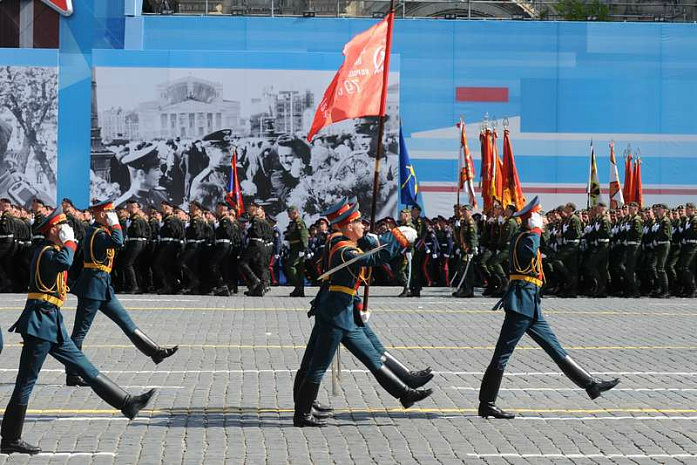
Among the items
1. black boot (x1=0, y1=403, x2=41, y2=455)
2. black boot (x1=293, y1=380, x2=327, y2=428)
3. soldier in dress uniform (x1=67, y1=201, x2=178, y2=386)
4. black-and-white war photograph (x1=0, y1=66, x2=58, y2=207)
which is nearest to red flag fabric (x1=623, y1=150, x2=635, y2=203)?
black-and-white war photograph (x1=0, y1=66, x2=58, y2=207)

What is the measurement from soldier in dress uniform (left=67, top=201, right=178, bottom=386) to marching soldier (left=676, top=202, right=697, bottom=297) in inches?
576

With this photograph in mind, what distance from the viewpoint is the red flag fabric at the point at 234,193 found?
94.5ft

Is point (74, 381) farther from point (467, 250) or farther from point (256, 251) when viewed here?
point (467, 250)

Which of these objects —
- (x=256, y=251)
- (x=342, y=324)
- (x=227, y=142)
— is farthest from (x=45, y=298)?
(x=227, y=142)

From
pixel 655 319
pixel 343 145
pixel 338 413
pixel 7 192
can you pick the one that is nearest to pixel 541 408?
pixel 338 413

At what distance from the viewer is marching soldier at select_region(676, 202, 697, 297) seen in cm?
2358

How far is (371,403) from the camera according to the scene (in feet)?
34.3

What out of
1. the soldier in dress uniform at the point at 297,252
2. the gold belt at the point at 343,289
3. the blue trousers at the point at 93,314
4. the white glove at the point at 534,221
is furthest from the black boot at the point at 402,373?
the soldier in dress uniform at the point at 297,252

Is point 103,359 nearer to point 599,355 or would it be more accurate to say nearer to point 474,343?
point 474,343

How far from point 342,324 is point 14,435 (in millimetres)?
2604

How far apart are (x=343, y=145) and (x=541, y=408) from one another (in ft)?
64.9

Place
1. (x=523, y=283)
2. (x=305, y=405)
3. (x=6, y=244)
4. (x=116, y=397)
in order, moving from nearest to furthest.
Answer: (x=116, y=397) < (x=305, y=405) < (x=523, y=283) < (x=6, y=244)

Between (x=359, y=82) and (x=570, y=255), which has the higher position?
(x=359, y=82)

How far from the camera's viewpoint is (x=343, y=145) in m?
29.7
